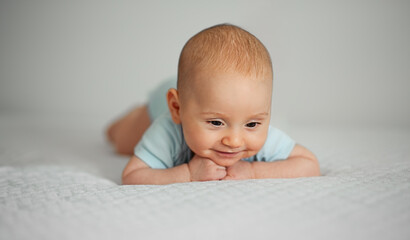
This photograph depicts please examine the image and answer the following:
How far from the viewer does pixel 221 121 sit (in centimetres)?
84

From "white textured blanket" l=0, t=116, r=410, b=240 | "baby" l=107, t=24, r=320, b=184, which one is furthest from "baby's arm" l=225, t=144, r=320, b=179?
"white textured blanket" l=0, t=116, r=410, b=240

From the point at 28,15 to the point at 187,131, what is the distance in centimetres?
258

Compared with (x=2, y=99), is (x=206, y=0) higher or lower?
higher

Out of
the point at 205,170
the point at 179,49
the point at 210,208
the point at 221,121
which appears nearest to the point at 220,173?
the point at 205,170

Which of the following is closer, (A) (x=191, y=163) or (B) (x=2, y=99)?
(A) (x=191, y=163)

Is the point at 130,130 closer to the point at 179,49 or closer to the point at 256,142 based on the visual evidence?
the point at 256,142

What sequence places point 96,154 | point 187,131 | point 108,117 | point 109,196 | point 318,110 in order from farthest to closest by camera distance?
point 108,117, point 318,110, point 96,154, point 187,131, point 109,196

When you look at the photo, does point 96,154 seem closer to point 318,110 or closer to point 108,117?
point 108,117

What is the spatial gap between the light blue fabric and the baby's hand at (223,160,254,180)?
106mm

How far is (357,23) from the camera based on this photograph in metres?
2.30

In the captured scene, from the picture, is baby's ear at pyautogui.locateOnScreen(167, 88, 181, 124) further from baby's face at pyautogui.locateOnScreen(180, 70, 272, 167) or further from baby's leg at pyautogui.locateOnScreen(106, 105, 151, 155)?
baby's leg at pyautogui.locateOnScreen(106, 105, 151, 155)

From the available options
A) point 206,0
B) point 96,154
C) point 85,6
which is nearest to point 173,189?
point 96,154

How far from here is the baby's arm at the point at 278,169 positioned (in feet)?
3.04

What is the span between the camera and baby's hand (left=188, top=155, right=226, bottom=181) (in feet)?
2.92
